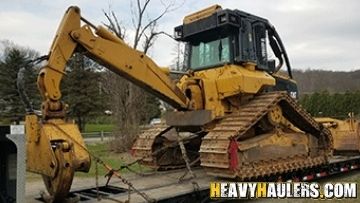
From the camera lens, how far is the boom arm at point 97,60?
727 centimetres

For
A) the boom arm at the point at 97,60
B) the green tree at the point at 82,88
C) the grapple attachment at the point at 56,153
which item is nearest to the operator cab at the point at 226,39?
the boom arm at the point at 97,60

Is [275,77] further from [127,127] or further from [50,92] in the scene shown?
[127,127]

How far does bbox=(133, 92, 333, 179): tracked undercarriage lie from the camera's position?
8555 mm

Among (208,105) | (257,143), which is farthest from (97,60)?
(257,143)

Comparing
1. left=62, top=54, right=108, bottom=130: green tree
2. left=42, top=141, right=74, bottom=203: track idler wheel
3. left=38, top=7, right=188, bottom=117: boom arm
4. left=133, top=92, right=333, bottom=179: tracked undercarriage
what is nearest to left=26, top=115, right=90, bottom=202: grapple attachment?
left=42, top=141, right=74, bottom=203: track idler wheel

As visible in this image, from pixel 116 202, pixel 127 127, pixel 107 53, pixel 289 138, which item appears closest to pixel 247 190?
pixel 289 138

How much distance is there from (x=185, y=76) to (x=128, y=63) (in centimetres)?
250

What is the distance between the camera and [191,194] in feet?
26.5

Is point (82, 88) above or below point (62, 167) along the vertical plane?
above

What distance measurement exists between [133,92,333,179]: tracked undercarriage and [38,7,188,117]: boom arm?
4.57 feet

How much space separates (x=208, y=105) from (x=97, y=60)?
2689mm

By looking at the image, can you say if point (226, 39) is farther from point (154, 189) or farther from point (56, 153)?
point (56, 153)

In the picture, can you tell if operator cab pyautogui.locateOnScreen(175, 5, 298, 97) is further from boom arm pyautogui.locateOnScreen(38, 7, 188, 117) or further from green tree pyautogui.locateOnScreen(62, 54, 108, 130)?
green tree pyautogui.locateOnScreen(62, 54, 108, 130)

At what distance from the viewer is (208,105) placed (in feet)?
32.3
